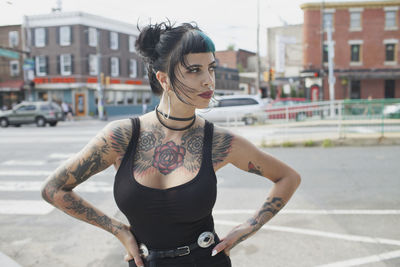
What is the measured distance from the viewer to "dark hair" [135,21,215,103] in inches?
70.4

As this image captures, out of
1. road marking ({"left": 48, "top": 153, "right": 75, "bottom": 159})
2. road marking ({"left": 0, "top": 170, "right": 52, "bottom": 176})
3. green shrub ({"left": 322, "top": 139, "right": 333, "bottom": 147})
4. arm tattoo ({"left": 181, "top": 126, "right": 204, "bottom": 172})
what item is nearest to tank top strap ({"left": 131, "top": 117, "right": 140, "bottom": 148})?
arm tattoo ({"left": 181, "top": 126, "right": 204, "bottom": 172})

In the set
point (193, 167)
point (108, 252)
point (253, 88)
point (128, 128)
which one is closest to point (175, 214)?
point (193, 167)

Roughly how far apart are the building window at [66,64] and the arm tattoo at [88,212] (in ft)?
120

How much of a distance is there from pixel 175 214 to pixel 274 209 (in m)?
0.67

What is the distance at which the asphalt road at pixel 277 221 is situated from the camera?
4.29m

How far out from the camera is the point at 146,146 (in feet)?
6.28

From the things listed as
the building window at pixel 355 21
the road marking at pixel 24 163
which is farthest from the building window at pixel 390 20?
the road marking at pixel 24 163

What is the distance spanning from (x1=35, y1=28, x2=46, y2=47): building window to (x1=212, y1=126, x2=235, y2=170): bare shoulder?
126ft

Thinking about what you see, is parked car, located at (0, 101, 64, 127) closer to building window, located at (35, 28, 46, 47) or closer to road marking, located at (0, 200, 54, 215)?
building window, located at (35, 28, 46, 47)

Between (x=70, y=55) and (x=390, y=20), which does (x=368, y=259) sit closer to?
(x=390, y=20)

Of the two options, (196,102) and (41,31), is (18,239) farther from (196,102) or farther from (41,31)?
(41,31)

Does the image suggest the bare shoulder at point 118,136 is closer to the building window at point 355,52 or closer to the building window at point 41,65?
the building window at point 355,52

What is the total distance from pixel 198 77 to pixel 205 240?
790 mm

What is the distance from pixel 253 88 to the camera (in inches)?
2685
